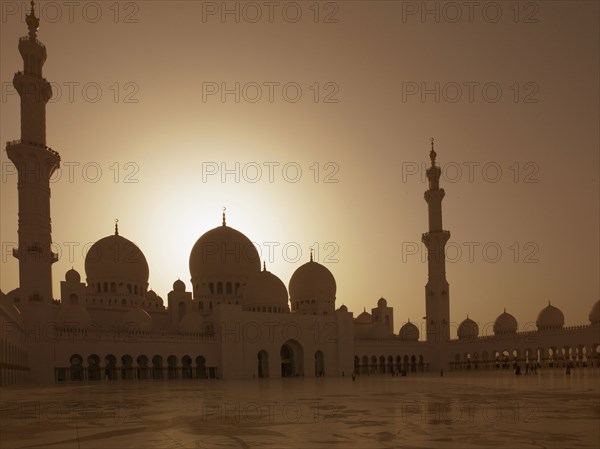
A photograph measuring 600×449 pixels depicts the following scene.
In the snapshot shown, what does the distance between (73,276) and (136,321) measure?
240 inches

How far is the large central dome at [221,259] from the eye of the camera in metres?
45.6

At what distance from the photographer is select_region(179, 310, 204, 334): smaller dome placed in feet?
131

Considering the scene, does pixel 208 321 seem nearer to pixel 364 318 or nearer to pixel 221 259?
pixel 221 259

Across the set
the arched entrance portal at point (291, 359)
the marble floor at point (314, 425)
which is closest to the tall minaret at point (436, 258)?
the arched entrance portal at point (291, 359)

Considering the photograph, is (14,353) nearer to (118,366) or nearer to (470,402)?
(118,366)

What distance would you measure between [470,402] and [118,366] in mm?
27374

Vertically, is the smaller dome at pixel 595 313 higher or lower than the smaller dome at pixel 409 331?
higher

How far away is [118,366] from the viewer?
117 feet

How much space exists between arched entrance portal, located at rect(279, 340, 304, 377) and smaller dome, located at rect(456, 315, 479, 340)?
593 inches

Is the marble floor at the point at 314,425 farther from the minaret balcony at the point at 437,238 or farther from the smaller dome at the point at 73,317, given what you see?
the minaret balcony at the point at 437,238

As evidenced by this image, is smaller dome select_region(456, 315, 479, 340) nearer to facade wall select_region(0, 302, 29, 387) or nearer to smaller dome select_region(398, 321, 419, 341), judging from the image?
smaller dome select_region(398, 321, 419, 341)

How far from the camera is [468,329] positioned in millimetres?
52500

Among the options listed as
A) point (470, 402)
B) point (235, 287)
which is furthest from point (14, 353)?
point (470, 402)

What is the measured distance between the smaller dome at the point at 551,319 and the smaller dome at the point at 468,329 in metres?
6.11
